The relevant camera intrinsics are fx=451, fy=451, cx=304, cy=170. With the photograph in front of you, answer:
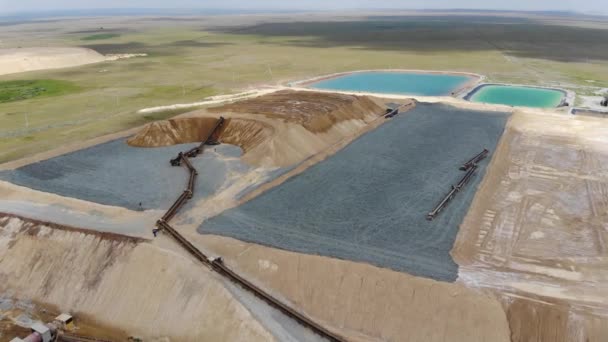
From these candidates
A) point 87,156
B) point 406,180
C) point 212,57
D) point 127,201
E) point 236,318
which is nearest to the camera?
point 236,318

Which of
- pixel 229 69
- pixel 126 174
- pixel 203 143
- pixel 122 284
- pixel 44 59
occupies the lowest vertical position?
pixel 122 284

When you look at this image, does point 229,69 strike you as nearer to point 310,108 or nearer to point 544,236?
point 310,108

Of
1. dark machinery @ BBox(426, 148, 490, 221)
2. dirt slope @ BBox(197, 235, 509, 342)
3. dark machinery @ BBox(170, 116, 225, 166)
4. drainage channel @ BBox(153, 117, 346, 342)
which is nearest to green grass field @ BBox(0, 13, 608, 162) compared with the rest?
dark machinery @ BBox(170, 116, 225, 166)

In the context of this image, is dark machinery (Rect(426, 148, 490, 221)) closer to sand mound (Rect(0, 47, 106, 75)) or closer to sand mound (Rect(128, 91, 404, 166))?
sand mound (Rect(128, 91, 404, 166))

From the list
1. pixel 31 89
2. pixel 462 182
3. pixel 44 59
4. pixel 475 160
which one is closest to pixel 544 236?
pixel 462 182

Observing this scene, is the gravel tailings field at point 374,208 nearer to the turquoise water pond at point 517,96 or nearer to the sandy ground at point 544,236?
the sandy ground at point 544,236

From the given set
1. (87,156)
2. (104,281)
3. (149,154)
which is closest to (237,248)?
(104,281)

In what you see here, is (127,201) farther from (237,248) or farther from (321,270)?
(321,270)
